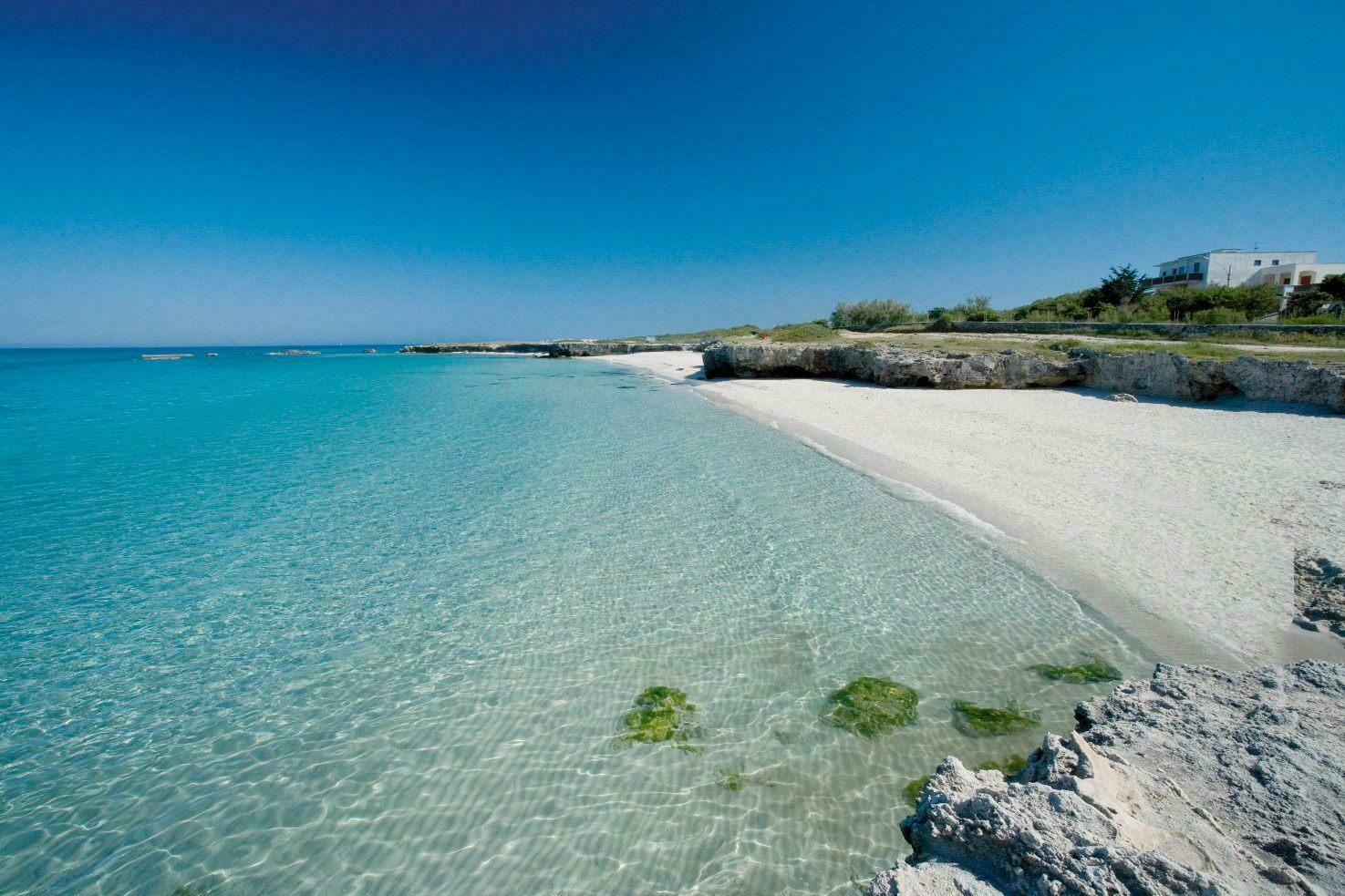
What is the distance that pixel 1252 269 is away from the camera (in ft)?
165

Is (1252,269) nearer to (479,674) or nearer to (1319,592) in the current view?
(1319,592)

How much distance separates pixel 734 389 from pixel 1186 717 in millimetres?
24042

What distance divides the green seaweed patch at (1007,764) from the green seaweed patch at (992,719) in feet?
0.90

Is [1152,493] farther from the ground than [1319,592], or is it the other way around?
[1152,493]

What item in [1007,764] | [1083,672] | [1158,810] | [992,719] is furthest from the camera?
[1083,672]

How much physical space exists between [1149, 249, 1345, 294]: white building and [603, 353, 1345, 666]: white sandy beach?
5126cm

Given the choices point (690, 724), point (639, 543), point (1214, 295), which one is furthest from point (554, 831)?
point (1214, 295)

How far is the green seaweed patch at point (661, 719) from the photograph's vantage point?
4.58 metres

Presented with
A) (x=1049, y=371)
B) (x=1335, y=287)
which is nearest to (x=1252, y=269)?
(x=1335, y=287)

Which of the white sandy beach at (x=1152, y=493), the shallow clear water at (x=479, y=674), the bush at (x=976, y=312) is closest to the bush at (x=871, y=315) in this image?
the bush at (x=976, y=312)

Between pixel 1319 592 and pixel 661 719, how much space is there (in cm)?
750

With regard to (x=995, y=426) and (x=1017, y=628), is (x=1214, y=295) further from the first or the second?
(x=1017, y=628)

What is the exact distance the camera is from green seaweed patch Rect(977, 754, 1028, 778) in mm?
4055

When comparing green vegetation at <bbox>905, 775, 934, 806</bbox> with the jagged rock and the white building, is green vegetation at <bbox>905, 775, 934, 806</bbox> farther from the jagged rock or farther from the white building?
the white building
